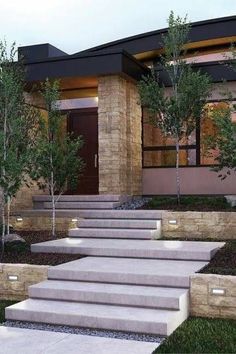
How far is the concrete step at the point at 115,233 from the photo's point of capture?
30.7 feet

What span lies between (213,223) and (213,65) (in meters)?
5.52

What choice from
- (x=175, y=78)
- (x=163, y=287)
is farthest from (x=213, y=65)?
(x=163, y=287)

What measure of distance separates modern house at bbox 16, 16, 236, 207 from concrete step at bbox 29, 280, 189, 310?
5.73m

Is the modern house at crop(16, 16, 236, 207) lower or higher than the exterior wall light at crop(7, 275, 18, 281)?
higher

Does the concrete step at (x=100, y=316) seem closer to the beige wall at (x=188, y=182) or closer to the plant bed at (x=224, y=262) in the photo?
the plant bed at (x=224, y=262)


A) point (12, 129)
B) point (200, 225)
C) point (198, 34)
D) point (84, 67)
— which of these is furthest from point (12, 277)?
point (198, 34)

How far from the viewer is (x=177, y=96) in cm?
1144

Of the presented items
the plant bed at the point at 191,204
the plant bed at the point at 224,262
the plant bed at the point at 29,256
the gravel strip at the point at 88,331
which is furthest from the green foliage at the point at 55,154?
the gravel strip at the point at 88,331

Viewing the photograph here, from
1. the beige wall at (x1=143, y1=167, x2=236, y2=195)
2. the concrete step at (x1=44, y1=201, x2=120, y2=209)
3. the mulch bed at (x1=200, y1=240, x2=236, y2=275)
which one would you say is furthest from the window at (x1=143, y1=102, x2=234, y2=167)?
the mulch bed at (x1=200, y1=240, x2=236, y2=275)

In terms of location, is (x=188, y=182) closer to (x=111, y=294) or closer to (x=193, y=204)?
(x=193, y=204)

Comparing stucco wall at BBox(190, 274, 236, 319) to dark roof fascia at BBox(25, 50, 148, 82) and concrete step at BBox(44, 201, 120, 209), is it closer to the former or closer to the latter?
concrete step at BBox(44, 201, 120, 209)

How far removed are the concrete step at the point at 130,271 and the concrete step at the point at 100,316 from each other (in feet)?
1.93

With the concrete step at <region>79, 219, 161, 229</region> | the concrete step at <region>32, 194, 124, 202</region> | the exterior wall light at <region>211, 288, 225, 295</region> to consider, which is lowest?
the exterior wall light at <region>211, 288, 225, 295</region>

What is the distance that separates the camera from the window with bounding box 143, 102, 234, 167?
13.3m
